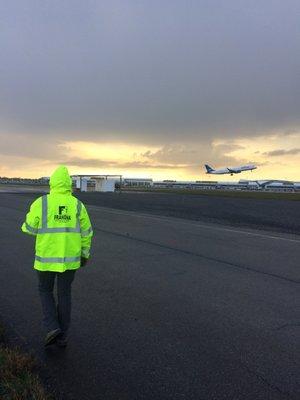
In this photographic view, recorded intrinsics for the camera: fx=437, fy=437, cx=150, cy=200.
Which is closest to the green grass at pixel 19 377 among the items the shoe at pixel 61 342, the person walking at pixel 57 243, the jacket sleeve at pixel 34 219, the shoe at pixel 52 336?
the shoe at pixel 52 336

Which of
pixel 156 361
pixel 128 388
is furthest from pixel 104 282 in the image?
pixel 128 388

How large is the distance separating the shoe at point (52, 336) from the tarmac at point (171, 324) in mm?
103

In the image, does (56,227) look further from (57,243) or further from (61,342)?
(61,342)

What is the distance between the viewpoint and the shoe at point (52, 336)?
461 cm

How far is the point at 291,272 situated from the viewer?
905cm

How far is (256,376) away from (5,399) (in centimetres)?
224

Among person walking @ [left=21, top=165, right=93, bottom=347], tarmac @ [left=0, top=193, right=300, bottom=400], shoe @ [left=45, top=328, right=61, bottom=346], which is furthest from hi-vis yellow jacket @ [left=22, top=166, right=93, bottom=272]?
tarmac @ [left=0, top=193, right=300, bottom=400]

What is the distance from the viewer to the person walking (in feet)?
15.5

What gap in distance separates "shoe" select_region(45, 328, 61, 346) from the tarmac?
10cm

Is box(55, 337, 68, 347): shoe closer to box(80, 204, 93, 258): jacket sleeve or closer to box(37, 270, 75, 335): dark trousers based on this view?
box(37, 270, 75, 335): dark trousers

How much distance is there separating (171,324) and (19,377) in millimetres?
2214

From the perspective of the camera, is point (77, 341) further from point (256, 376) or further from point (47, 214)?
point (256, 376)

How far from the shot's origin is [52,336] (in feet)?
15.1

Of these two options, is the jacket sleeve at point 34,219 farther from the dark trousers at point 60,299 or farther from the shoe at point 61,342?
the shoe at point 61,342
